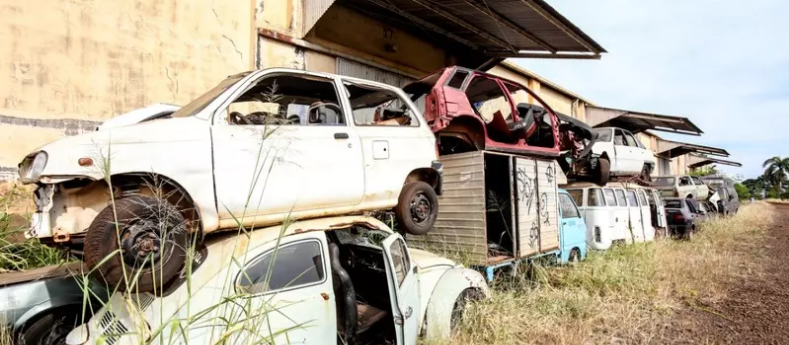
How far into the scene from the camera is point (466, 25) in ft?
28.5

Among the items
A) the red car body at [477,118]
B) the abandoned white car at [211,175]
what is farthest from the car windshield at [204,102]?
the red car body at [477,118]

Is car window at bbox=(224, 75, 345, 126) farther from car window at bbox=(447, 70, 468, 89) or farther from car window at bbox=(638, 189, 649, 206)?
car window at bbox=(638, 189, 649, 206)

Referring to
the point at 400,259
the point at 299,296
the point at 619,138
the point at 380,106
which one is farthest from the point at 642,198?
the point at 299,296

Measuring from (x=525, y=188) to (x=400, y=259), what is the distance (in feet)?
9.91

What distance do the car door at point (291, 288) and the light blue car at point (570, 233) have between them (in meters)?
5.13

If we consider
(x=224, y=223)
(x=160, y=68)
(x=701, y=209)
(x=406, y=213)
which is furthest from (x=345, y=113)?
(x=701, y=209)

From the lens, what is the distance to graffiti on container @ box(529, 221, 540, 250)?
6.05m

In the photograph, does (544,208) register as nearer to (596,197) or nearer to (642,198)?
(596,197)

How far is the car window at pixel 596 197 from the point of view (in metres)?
8.79

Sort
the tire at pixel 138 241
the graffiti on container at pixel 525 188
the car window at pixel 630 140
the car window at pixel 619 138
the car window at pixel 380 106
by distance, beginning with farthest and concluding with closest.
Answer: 1. the car window at pixel 630 140
2. the car window at pixel 619 138
3. the graffiti on container at pixel 525 188
4. the car window at pixel 380 106
5. the tire at pixel 138 241

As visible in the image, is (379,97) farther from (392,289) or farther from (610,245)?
(610,245)

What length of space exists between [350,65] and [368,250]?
547 cm

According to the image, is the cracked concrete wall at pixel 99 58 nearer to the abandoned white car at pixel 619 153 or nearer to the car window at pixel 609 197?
the car window at pixel 609 197

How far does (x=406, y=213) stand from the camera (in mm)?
4133
